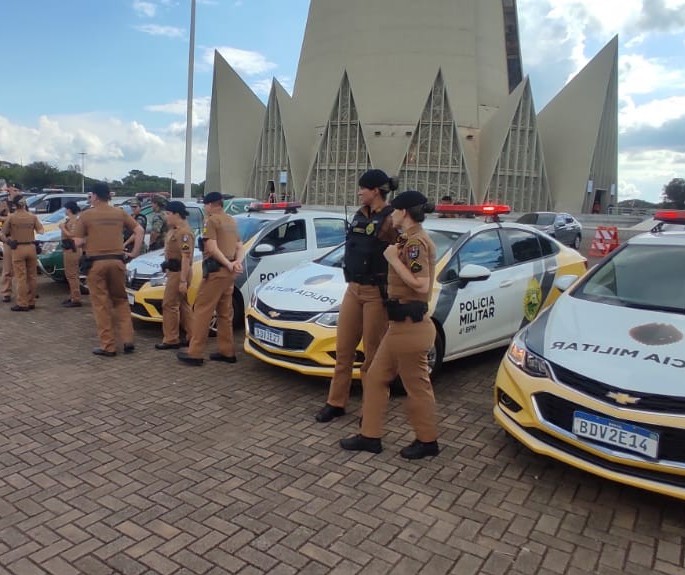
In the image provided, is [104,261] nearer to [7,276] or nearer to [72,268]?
[72,268]

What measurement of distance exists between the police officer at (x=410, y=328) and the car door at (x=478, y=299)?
1.57 meters

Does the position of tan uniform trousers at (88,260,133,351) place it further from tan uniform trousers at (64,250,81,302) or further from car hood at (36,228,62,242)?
car hood at (36,228,62,242)

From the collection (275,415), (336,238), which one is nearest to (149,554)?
(275,415)

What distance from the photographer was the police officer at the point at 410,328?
11.7 ft

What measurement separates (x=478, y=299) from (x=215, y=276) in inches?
105

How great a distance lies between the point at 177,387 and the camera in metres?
5.25

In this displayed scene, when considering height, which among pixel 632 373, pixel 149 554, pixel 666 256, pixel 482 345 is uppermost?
pixel 666 256

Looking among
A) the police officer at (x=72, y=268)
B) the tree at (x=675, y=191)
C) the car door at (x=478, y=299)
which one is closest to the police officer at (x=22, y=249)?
the police officer at (x=72, y=268)

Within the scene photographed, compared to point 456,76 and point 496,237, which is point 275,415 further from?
point 456,76

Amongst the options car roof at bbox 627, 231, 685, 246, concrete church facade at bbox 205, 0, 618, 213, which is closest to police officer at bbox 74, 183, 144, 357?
Answer: car roof at bbox 627, 231, 685, 246

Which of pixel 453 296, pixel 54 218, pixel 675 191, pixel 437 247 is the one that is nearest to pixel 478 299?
pixel 453 296

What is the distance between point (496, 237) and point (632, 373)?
3.02 m

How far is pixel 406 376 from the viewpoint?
3730mm

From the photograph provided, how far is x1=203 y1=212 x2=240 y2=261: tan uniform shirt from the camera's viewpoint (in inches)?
229
